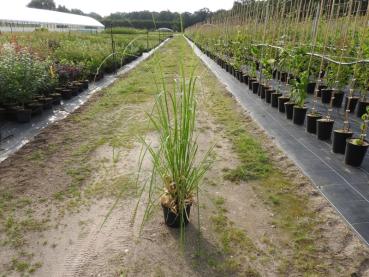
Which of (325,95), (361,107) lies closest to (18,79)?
(325,95)

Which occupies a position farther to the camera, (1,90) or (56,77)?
(56,77)

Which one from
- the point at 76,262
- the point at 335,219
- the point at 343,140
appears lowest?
the point at 76,262

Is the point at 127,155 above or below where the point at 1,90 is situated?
below

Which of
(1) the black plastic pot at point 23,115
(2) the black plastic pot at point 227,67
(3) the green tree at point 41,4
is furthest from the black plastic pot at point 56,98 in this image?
(3) the green tree at point 41,4

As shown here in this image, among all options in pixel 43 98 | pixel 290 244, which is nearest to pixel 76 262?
pixel 290 244

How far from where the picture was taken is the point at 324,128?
418 cm

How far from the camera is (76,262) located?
2.24 metres

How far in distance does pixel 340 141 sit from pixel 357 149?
368mm

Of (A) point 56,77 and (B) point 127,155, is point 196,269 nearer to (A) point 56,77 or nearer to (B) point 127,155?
(B) point 127,155

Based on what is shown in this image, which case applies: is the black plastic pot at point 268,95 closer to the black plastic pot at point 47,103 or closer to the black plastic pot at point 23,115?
the black plastic pot at point 47,103

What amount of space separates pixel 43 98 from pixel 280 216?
502 cm

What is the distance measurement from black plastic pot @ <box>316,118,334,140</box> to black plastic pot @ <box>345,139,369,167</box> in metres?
0.69

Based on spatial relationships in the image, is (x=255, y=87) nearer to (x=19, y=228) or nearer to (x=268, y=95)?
(x=268, y=95)

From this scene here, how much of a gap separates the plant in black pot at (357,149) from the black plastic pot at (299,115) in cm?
143
